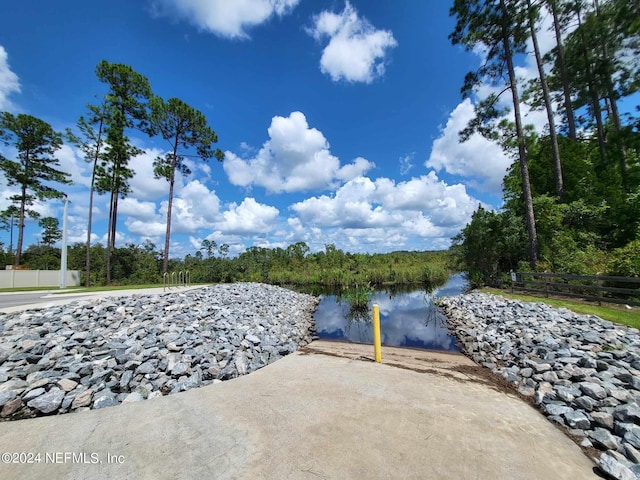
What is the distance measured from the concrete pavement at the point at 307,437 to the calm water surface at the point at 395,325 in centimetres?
420

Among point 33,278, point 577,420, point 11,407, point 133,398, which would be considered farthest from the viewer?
point 33,278

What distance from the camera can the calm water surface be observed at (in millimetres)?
7868

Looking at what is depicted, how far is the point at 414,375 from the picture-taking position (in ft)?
13.8

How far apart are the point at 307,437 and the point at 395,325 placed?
798cm

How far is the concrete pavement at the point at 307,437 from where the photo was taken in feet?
6.94

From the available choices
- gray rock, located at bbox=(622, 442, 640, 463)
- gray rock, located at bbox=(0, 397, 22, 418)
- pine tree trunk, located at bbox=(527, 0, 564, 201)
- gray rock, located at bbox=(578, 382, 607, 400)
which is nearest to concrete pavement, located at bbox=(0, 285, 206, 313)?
gray rock, located at bbox=(0, 397, 22, 418)

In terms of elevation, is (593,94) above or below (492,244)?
above

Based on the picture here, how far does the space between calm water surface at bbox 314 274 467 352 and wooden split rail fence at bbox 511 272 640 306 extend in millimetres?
3633

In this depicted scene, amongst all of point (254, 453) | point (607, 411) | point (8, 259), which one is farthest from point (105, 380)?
point (8, 259)

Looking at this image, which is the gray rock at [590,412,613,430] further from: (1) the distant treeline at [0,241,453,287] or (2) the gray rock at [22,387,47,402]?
(1) the distant treeline at [0,241,453,287]

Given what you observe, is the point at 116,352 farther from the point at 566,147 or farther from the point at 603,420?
the point at 566,147

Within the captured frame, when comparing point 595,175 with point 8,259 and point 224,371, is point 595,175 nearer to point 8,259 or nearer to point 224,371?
point 224,371

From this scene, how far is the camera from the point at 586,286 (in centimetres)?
774

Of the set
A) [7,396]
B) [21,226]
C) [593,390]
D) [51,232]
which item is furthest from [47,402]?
[51,232]
